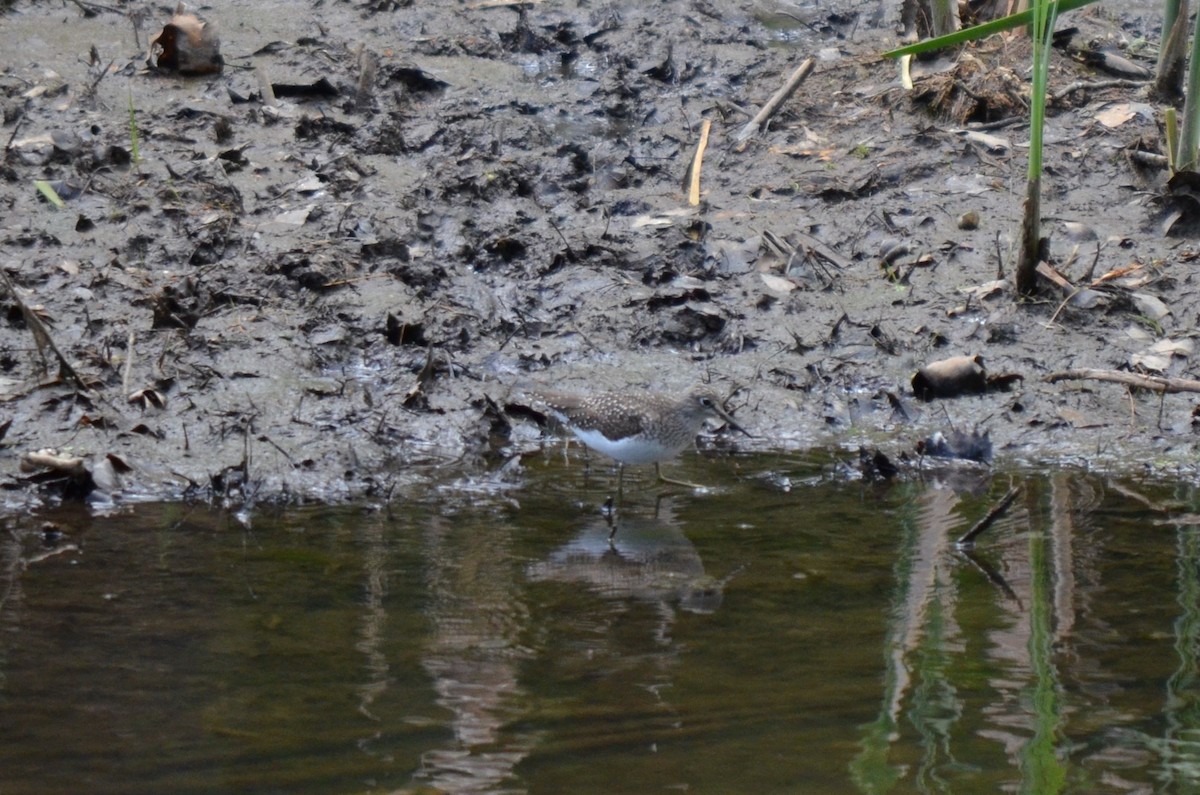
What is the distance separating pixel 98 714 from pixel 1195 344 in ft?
19.7

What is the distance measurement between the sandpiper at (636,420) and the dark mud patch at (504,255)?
0.51 meters

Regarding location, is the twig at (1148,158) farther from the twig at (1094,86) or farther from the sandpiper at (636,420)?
the sandpiper at (636,420)

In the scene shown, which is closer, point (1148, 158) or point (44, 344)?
point (44, 344)

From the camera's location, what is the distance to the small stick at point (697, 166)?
30.0ft

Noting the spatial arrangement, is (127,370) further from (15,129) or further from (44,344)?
(15,129)

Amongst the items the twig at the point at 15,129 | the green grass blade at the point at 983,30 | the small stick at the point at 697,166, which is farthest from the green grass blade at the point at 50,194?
the green grass blade at the point at 983,30

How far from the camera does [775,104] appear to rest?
982 centimetres

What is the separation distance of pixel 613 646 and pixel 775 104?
6275mm

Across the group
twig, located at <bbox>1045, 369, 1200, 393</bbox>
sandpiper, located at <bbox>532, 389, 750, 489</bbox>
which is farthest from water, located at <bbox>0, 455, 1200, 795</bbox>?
twig, located at <bbox>1045, 369, 1200, 393</bbox>

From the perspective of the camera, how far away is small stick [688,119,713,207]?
9.14m

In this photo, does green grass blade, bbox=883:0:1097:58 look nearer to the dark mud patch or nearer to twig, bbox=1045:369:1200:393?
twig, bbox=1045:369:1200:393

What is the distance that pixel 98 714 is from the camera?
3.80 metres

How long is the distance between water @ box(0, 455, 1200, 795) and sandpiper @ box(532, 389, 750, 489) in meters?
0.31

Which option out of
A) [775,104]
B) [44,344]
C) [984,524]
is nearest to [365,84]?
[775,104]
